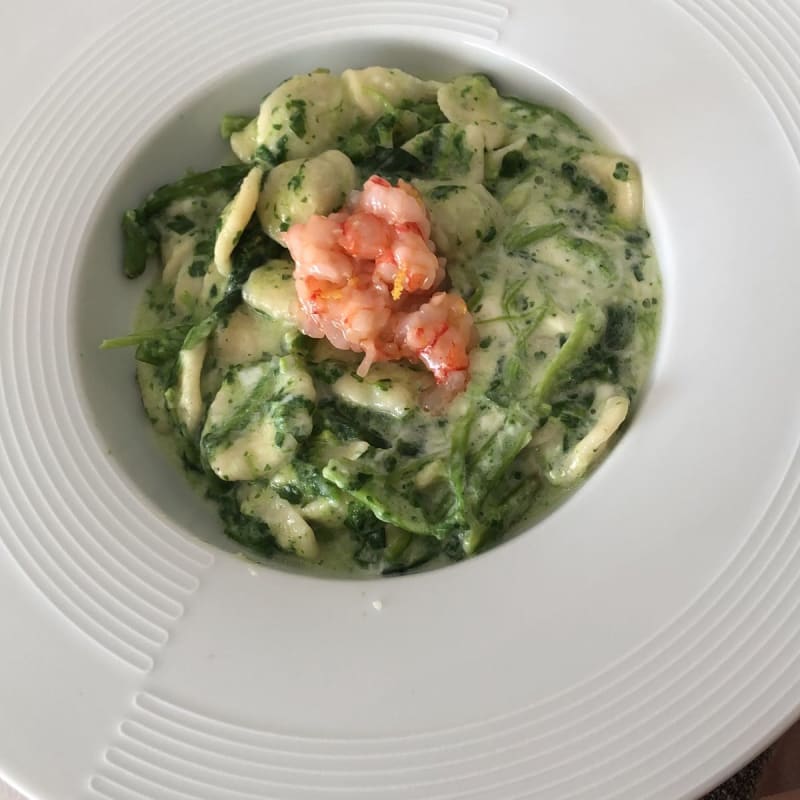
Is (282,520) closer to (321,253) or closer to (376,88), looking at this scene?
(321,253)

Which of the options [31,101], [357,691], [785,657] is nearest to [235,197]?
[31,101]

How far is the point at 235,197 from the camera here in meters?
2.11

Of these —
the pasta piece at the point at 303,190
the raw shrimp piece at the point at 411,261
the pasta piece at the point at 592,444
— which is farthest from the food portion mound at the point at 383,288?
the pasta piece at the point at 592,444

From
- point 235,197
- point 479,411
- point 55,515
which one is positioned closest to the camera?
point 55,515

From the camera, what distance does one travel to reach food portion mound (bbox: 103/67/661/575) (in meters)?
1.84

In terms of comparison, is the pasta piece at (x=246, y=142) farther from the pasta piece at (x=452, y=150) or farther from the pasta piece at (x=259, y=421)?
the pasta piece at (x=259, y=421)

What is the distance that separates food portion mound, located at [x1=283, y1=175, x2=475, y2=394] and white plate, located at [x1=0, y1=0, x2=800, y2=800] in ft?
1.36

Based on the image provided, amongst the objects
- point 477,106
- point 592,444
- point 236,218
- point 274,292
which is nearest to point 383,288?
point 274,292

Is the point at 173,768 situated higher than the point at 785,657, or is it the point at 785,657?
the point at 785,657

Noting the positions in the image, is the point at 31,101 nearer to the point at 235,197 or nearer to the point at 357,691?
the point at 235,197

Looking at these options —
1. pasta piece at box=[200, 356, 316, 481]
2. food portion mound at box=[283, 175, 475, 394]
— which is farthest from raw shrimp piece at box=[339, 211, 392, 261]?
pasta piece at box=[200, 356, 316, 481]

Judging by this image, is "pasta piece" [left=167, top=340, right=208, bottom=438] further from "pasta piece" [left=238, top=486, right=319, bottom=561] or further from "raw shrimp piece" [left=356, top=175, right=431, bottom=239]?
"raw shrimp piece" [left=356, top=175, right=431, bottom=239]

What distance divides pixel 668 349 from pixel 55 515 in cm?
123

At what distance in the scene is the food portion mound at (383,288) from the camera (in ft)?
5.98
